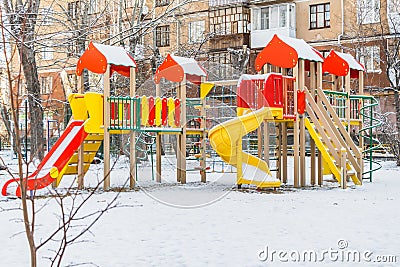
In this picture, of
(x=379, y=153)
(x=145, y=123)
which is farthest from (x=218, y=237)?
(x=379, y=153)

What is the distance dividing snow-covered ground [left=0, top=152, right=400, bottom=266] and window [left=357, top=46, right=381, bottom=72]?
14954mm

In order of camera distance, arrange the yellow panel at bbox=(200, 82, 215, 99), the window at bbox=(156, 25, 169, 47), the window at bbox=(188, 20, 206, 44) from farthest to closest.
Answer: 1. the window at bbox=(156, 25, 169, 47)
2. the window at bbox=(188, 20, 206, 44)
3. the yellow panel at bbox=(200, 82, 215, 99)

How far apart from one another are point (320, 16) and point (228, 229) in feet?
82.6

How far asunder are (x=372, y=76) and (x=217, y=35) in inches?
344

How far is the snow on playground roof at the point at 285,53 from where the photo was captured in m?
12.9

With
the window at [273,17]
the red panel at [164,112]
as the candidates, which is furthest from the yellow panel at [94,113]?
the window at [273,17]

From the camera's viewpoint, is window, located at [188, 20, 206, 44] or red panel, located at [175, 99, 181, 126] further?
window, located at [188, 20, 206, 44]

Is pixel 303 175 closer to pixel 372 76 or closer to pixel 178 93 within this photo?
pixel 178 93

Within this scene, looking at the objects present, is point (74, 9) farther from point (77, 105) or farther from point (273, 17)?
point (273, 17)

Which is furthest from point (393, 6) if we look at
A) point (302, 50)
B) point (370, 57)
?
point (302, 50)

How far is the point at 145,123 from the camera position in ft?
41.0

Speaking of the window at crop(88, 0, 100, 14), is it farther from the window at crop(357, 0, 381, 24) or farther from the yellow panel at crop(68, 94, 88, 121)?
the window at crop(357, 0, 381, 24)

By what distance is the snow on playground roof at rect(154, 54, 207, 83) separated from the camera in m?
13.9

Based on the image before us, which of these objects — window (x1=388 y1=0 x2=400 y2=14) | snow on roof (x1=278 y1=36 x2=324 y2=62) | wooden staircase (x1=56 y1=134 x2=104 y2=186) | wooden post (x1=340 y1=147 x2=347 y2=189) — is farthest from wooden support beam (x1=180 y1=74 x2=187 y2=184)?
window (x1=388 y1=0 x2=400 y2=14)
